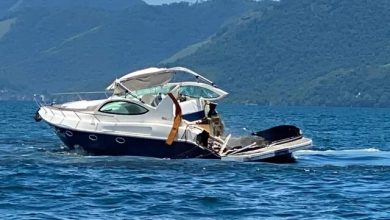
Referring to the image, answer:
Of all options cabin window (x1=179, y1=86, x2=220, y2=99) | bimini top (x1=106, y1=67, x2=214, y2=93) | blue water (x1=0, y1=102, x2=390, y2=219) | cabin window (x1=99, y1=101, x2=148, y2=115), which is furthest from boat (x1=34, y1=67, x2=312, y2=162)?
blue water (x1=0, y1=102, x2=390, y2=219)

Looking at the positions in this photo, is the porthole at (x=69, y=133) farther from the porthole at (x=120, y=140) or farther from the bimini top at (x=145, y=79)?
the bimini top at (x=145, y=79)

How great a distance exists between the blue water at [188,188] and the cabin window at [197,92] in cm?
272

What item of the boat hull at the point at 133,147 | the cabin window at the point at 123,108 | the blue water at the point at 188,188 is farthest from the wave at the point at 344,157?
the cabin window at the point at 123,108

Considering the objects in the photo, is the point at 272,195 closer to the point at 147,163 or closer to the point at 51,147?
the point at 147,163

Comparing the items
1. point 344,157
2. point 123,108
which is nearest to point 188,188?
point 123,108

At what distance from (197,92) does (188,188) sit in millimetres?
16957

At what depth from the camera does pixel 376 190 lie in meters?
37.5

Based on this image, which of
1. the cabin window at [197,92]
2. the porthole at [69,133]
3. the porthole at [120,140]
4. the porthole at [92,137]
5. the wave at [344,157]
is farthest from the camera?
the cabin window at [197,92]

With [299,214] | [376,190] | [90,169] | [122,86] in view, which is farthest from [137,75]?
[299,214]

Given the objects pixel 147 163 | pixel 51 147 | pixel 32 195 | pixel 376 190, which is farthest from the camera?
pixel 51 147

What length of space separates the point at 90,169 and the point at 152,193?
7.08 meters

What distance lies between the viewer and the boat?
1826 inches

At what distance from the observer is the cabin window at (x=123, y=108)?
158 feet

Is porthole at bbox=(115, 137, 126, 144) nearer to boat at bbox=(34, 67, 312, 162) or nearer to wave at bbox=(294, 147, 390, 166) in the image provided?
boat at bbox=(34, 67, 312, 162)
